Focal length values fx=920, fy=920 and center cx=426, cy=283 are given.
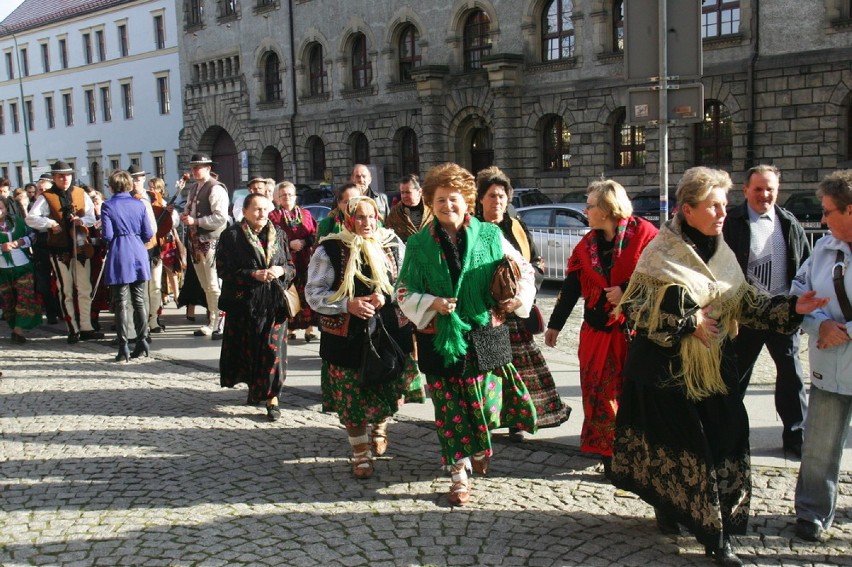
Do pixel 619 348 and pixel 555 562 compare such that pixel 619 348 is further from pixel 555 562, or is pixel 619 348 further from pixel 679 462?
pixel 555 562

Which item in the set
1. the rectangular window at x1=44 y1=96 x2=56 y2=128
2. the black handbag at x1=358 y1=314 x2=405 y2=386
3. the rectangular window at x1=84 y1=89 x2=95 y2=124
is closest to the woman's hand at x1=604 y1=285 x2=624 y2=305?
the black handbag at x1=358 y1=314 x2=405 y2=386

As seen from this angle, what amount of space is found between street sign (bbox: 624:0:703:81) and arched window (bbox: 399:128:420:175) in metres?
28.8

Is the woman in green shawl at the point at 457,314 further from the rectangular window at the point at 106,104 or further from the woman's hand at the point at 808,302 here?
the rectangular window at the point at 106,104

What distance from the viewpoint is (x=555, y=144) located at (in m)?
31.6

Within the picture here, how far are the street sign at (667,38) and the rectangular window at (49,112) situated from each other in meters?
56.8

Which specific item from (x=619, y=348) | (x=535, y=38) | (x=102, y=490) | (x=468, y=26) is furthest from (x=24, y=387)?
(x=468, y=26)

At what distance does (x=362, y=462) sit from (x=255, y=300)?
6.49 ft

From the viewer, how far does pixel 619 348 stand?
18.0 feet

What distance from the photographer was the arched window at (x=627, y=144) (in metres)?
28.9

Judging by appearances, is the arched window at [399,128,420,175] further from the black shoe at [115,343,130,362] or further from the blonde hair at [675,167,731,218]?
the blonde hair at [675,167,731,218]

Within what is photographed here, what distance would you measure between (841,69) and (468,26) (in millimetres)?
14066

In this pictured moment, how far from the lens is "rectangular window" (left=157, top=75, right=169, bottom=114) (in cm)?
4941

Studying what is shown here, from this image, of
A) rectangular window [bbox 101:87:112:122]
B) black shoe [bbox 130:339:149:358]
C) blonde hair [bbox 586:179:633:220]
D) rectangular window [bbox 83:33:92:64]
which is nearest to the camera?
blonde hair [bbox 586:179:633:220]

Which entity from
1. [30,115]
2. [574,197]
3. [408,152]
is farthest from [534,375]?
[30,115]
